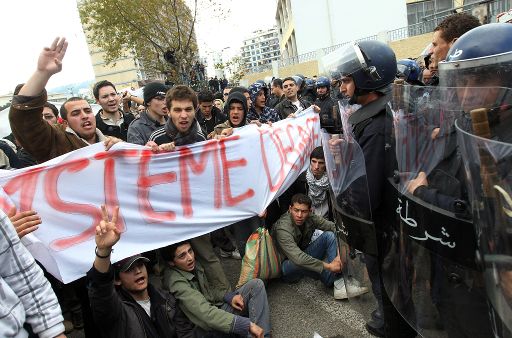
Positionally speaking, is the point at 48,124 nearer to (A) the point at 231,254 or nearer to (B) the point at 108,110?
(B) the point at 108,110

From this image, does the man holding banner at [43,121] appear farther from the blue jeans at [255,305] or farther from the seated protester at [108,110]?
the blue jeans at [255,305]

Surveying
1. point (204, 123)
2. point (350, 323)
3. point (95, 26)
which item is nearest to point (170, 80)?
point (95, 26)

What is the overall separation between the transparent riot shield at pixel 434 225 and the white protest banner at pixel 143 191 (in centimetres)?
179

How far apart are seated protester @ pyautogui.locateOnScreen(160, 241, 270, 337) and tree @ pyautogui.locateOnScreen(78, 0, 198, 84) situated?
11760 millimetres

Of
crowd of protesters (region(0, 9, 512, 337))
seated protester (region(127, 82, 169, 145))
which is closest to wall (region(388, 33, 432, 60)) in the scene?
crowd of protesters (region(0, 9, 512, 337))

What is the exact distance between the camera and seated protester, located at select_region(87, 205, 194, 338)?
189cm

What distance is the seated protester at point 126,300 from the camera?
1.89 metres

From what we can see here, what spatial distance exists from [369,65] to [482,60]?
76 centimetres

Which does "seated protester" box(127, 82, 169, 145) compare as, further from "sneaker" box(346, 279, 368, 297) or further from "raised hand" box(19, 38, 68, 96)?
"sneaker" box(346, 279, 368, 297)

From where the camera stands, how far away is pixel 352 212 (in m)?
1.84

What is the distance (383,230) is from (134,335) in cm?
156

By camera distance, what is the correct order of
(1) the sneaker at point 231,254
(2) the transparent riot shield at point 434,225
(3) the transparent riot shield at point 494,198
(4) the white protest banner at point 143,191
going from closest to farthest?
(3) the transparent riot shield at point 494,198, (2) the transparent riot shield at point 434,225, (4) the white protest banner at point 143,191, (1) the sneaker at point 231,254

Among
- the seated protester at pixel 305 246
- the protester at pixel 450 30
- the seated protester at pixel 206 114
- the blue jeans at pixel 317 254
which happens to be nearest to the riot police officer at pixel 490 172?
the protester at pixel 450 30

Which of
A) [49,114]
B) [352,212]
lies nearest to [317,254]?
[352,212]
